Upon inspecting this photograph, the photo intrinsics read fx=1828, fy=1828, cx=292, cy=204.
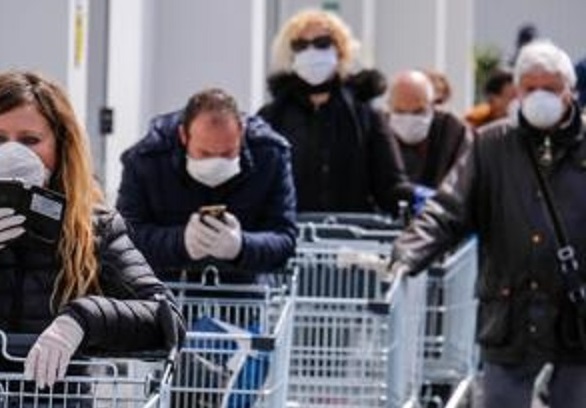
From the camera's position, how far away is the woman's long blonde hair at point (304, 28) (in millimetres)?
8023

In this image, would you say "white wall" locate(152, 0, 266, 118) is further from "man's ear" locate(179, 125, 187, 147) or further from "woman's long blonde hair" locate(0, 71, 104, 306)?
"woman's long blonde hair" locate(0, 71, 104, 306)

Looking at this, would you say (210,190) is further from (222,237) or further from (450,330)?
(450,330)

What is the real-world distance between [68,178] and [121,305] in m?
0.41

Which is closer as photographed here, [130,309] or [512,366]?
[130,309]

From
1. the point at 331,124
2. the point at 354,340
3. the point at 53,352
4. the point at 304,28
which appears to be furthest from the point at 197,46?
the point at 53,352

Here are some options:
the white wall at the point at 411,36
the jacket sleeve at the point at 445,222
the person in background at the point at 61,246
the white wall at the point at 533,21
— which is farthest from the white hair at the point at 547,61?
the white wall at the point at 533,21

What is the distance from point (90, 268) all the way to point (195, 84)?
4885 millimetres

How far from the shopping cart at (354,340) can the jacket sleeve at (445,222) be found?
4.6 inches

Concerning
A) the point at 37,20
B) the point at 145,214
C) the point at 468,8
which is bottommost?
the point at 145,214

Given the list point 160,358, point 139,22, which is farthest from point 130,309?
point 139,22

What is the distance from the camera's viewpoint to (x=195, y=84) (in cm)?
907

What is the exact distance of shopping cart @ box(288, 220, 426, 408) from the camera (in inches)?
245

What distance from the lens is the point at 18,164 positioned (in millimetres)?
4191

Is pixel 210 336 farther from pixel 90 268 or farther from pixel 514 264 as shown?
pixel 514 264
